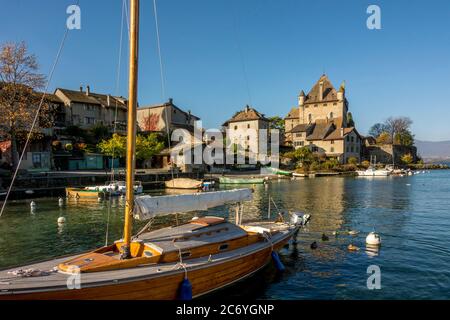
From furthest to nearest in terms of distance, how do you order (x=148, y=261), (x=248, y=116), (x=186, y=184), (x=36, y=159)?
(x=248, y=116)
(x=36, y=159)
(x=186, y=184)
(x=148, y=261)

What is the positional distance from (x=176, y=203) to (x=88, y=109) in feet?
258

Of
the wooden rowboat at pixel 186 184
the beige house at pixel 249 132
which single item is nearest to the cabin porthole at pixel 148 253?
the wooden rowboat at pixel 186 184

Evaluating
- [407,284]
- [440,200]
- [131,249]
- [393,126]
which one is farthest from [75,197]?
[393,126]

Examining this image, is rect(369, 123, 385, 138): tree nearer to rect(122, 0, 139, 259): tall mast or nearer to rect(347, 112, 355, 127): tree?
rect(347, 112, 355, 127): tree

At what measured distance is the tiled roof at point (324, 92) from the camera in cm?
12544

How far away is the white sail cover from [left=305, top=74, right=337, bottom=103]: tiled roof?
381 feet

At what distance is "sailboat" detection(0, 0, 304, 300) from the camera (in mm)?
10883

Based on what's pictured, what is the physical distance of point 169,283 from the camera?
12375 millimetres

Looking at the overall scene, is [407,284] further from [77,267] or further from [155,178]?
[155,178]

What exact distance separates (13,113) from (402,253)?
51.4m

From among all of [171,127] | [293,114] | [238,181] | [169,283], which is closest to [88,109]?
[171,127]

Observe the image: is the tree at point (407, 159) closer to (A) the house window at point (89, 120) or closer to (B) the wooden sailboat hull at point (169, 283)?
(A) the house window at point (89, 120)

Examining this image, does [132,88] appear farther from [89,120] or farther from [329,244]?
[89,120]

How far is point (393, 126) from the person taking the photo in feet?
531
